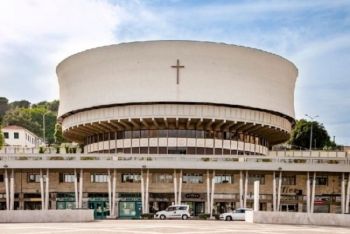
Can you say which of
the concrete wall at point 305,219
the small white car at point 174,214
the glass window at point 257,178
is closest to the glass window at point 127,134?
the glass window at point 257,178

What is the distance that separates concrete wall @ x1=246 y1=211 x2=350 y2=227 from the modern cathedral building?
20.0 m

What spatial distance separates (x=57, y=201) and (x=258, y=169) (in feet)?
66.4

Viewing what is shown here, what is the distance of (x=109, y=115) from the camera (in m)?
69.6

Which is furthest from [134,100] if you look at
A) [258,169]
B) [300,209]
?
[300,209]

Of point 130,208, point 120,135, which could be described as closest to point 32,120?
point 120,135

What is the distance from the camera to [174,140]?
69.8 metres

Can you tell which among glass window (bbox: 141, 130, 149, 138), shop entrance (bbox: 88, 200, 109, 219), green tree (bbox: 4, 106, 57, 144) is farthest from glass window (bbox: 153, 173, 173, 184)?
green tree (bbox: 4, 106, 57, 144)

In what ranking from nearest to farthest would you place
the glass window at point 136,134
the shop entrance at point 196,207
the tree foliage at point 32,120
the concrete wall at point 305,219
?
the concrete wall at point 305,219 → the shop entrance at point 196,207 → the glass window at point 136,134 → the tree foliage at point 32,120

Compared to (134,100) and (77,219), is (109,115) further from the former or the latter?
(77,219)

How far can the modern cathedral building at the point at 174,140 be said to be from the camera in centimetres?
6228

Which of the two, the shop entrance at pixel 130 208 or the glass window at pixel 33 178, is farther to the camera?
the glass window at pixel 33 178

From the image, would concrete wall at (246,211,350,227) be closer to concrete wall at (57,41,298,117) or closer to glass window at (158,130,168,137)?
concrete wall at (57,41,298,117)

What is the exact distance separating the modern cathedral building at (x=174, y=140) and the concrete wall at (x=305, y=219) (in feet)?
65.7

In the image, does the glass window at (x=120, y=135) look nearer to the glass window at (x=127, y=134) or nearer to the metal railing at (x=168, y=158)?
the glass window at (x=127, y=134)
